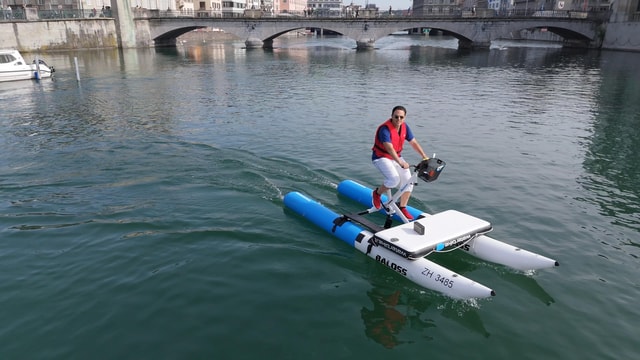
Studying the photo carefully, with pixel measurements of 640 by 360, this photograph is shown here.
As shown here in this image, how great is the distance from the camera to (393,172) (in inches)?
380

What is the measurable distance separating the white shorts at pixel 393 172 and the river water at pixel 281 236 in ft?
5.70

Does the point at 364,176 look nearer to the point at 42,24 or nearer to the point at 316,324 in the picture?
the point at 316,324

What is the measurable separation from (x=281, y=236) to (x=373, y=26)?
7579 cm

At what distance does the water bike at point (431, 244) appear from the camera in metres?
8.12

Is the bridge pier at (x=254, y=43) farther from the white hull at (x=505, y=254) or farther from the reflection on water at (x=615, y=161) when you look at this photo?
the white hull at (x=505, y=254)

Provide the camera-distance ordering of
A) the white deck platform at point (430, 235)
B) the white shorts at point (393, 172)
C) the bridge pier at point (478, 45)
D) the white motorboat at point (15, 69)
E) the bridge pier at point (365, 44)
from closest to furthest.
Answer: the white deck platform at point (430, 235)
the white shorts at point (393, 172)
the white motorboat at point (15, 69)
the bridge pier at point (478, 45)
the bridge pier at point (365, 44)

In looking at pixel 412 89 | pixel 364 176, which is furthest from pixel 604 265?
pixel 412 89

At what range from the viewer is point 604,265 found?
940cm

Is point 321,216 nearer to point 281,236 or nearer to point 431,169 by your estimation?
point 281,236

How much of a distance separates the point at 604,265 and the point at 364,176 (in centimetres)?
727

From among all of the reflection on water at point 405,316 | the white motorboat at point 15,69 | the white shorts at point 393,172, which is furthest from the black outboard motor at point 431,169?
the white motorboat at point 15,69

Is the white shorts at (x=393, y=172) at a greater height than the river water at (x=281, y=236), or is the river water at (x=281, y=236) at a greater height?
the white shorts at (x=393, y=172)

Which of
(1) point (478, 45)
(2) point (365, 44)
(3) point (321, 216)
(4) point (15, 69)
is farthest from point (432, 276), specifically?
(1) point (478, 45)

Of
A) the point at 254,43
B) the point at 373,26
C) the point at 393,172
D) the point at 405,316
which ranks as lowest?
the point at 405,316
